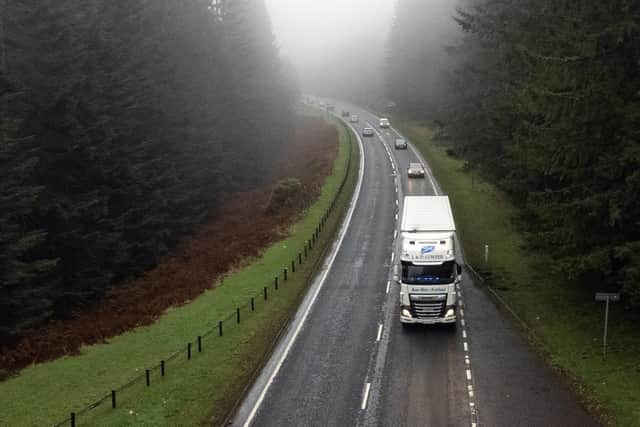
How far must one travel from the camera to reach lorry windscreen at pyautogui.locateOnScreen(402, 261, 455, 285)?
26.2 m

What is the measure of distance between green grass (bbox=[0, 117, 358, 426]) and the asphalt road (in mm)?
887

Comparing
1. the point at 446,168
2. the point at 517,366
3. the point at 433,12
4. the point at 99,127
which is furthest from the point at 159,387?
the point at 433,12

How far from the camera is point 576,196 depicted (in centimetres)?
2344

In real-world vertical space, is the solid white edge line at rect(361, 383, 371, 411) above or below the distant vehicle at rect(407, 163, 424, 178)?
below

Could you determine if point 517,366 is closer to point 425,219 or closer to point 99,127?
point 425,219

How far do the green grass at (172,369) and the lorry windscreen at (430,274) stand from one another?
5.85m

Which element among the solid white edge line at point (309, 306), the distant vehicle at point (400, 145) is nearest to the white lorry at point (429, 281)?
the solid white edge line at point (309, 306)

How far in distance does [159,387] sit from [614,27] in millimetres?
17805

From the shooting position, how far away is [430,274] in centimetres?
2631

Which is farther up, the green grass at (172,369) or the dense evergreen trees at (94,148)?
the dense evergreen trees at (94,148)

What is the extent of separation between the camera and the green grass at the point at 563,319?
2019cm

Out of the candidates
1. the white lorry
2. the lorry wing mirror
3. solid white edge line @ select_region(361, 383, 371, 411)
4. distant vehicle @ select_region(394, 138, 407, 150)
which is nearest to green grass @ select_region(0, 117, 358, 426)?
solid white edge line @ select_region(361, 383, 371, 411)

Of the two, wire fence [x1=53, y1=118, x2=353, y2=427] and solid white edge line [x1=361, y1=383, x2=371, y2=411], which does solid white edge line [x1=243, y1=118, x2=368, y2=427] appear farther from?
solid white edge line [x1=361, y1=383, x2=371, y2=411]

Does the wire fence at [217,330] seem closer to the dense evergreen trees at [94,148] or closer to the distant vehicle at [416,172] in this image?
the dense evergreen trees at [94,148]
